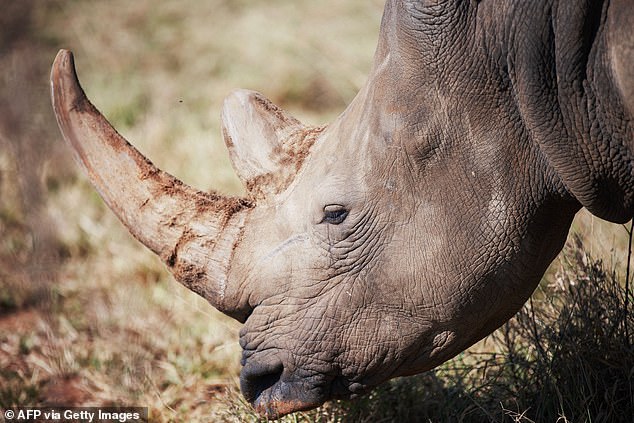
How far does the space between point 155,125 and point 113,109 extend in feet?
2.18

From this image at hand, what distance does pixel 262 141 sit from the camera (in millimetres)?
3219

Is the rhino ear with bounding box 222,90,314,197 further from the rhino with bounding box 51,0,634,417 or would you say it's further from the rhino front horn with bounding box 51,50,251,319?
the rhino front horn with bounding box 51,50,251,319

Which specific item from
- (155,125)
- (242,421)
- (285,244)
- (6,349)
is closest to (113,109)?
(155,125)

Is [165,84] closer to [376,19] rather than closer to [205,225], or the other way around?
[376,19]

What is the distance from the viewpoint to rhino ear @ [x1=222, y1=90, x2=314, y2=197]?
10.3ft

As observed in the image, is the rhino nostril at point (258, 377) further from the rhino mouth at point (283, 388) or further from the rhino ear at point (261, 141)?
the rhino ear at point (261, 141)

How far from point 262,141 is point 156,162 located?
359 centimetres

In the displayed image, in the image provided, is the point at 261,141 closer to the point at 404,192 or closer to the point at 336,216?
the point at 336,216

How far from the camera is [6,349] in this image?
192 inches

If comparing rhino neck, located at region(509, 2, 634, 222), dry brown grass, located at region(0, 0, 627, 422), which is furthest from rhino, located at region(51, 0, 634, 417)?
dry brown grass, located at region(0, 0, 627, 422)

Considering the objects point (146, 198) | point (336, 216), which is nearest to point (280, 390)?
point (336, 216)

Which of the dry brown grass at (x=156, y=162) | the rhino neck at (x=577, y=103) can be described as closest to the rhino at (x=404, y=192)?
the rhino neck at (x=577, y=103)

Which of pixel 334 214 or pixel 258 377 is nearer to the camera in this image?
pixel 334 214

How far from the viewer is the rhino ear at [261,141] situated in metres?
3.14
